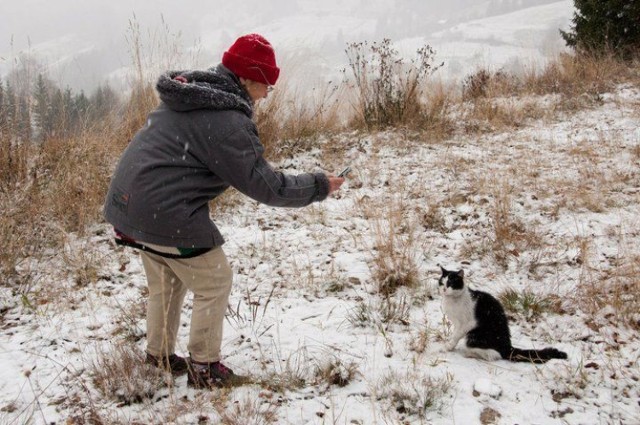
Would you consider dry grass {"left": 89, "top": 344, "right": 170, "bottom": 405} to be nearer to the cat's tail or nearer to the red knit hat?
the red knit hat

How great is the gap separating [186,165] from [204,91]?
32cm

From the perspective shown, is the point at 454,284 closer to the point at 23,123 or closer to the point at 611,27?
the point at 23,123

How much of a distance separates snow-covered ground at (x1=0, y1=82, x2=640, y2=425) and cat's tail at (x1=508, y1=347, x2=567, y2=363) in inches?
2.4

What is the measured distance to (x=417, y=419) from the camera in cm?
200

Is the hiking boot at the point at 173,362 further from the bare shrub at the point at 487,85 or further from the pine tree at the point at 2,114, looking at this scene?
the bare shrub at the point at 487,85

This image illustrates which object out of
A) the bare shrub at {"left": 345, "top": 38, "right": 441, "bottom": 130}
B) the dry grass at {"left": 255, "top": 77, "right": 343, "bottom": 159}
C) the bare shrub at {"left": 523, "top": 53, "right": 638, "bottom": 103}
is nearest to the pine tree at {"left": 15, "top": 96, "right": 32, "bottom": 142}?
the dry grass at {"left": 255, "top": 77, "right": 343, "bottom": 159}

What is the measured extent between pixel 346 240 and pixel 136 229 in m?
2.42

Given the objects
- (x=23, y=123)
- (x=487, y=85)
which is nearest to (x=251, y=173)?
(x=23, y=123)

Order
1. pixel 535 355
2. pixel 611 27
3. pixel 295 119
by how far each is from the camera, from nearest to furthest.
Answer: pixel 535 355
pixel 295 119
pixel 611 27

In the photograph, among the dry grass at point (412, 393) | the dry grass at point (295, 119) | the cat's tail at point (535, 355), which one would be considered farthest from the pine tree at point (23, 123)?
the cat's tail at point (535, 355)

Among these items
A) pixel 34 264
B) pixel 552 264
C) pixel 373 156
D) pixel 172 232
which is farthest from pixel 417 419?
pixel 373 156

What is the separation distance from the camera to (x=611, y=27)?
10305mm

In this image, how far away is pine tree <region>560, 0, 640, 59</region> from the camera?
32.6 feet

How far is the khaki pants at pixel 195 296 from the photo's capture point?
2.03 m
